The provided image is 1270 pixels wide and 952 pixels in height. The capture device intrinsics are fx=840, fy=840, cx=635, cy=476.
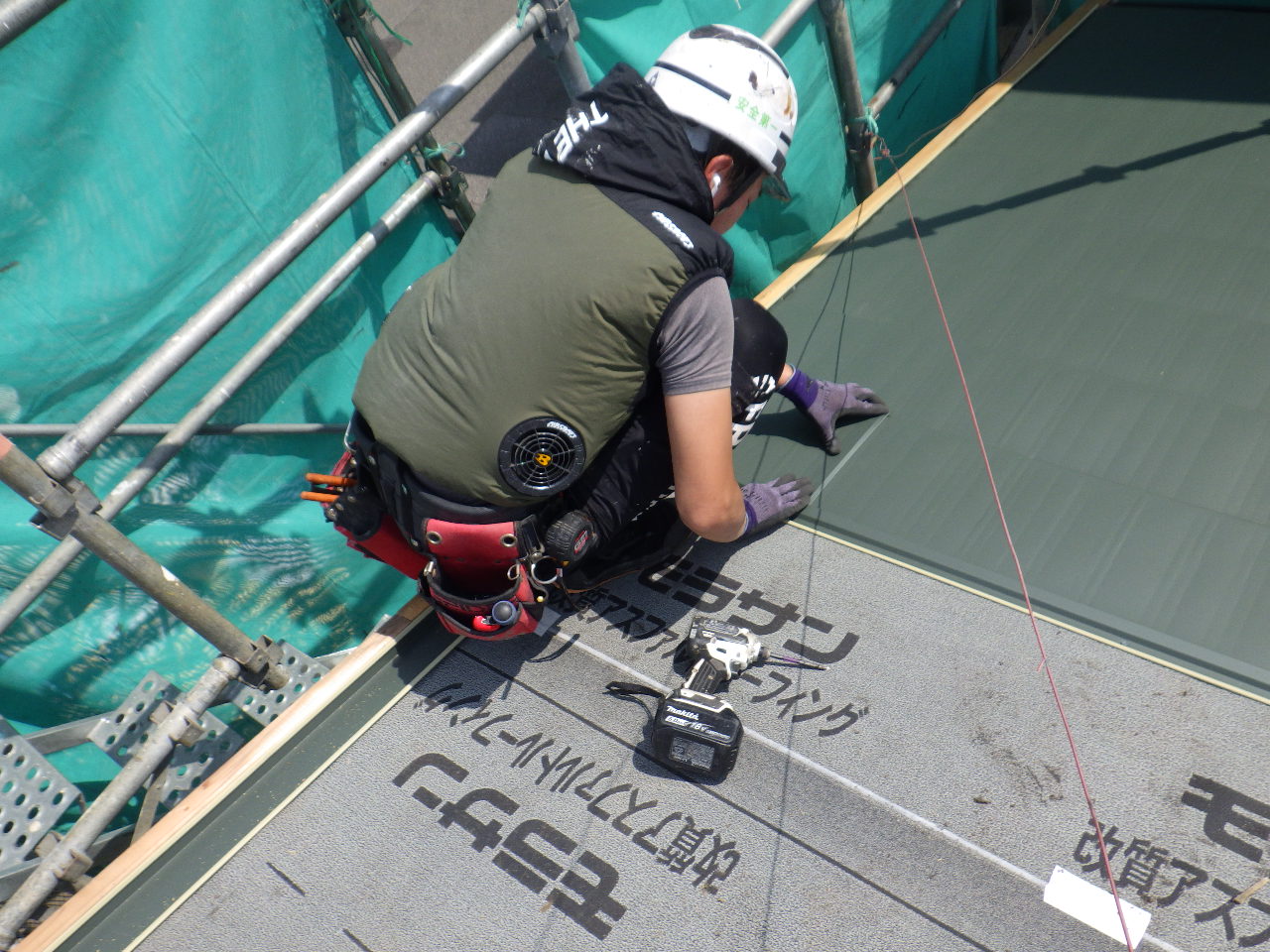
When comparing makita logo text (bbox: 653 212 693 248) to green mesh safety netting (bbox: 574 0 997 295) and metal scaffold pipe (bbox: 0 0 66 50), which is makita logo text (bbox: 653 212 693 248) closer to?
metal scaffold pipe (bbox: 0 0 66 50)

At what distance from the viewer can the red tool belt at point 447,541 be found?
1955 millimetres

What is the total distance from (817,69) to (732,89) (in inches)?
77.7

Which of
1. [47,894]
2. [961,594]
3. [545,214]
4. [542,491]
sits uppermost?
[545,214]

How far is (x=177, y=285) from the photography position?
2.23 m

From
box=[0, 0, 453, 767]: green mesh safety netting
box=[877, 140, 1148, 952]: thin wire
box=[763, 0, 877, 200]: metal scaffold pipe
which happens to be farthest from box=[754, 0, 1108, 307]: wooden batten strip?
box=[0, 0, 453, 767]: green mesh safety netting

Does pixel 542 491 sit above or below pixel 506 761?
above

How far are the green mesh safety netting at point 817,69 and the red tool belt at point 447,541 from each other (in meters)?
1.80

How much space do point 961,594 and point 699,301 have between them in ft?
3.43

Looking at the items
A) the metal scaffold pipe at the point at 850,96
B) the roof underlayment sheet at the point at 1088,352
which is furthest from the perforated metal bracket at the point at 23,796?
the metal scaffold pipe at the point at 850,96

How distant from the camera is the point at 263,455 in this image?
2562mm

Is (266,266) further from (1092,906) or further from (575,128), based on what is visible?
(1092,906)

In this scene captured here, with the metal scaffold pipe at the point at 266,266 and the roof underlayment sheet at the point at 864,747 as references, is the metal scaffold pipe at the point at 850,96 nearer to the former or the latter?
the roof underlayment sheet at the point at 864,747

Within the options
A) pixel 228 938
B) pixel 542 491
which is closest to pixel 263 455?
pixel 542 491

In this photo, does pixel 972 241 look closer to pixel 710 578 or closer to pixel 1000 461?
pixel 1000 461
